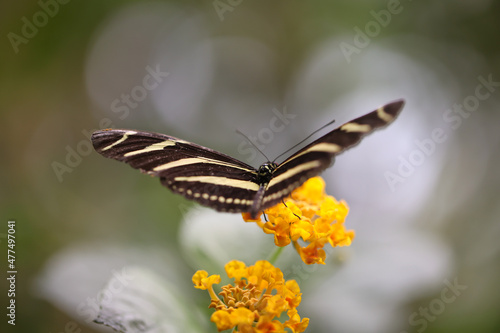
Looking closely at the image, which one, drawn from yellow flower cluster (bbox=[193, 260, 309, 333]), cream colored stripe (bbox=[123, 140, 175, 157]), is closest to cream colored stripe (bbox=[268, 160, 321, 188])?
yellow flower cluster (bbox=[193, 260, 309, 333])

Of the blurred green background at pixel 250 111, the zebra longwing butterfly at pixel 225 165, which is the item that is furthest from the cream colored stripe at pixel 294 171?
the blurred green background at pixel 250 111

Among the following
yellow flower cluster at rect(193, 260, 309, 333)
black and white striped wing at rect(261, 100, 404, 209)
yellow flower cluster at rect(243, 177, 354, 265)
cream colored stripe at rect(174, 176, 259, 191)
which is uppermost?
cream colored stripe at rect(174, 176, 259, 191)

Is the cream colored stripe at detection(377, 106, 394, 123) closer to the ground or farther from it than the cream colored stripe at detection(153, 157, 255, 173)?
closer to the ground

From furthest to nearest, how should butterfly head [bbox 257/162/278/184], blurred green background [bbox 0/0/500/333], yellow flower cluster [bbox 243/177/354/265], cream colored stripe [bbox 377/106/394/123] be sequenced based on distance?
blurred green background [bbox 0/0/500/333] < butterfly head [bbox 257/162/278/184] < yellow flower cluster [bbox 243/177/354/265] < cream colored stripe [bbox 377/106/394/123]

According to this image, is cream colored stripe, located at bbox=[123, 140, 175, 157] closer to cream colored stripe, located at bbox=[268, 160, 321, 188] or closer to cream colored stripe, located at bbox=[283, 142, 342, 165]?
cream colored stripe, located at bbox=[268, 160, 321, 188]

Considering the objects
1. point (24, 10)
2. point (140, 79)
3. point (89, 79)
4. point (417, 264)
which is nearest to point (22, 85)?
point (24, 10)

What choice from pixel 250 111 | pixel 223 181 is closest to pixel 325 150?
pixel 223 181

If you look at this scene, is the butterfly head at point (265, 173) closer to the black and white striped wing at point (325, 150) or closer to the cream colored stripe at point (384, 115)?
the black and white striped wing at point (325, 150)
